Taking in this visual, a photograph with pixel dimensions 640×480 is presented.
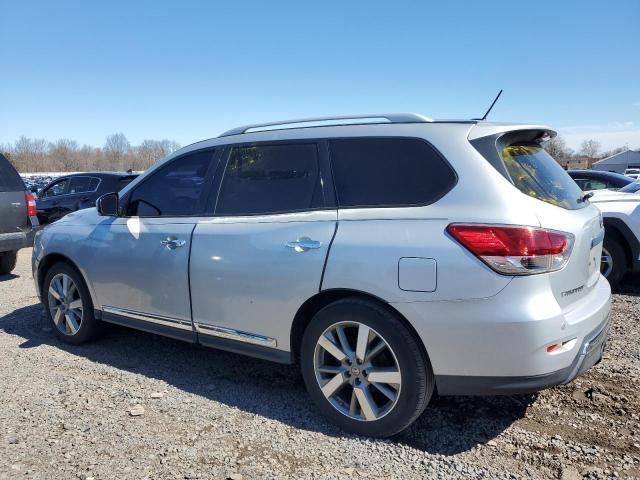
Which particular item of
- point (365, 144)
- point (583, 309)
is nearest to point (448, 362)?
point (583, 309)

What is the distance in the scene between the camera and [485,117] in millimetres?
3426

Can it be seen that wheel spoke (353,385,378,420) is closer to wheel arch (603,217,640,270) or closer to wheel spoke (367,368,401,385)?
wheel spoke (367,368,401,385)

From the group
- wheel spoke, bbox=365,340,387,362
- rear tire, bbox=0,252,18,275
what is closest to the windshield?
wheel spoke, bbox=365,340,387,362

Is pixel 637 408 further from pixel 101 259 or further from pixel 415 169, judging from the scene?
pixel 101 259

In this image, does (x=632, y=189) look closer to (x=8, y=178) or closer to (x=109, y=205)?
(x=109, y=205)

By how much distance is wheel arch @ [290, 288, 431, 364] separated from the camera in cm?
278

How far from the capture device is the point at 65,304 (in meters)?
4.64

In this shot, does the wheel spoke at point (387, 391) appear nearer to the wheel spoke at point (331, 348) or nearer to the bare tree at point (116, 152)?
the wheel spoke at point (331, 348)

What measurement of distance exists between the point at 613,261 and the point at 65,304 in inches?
249

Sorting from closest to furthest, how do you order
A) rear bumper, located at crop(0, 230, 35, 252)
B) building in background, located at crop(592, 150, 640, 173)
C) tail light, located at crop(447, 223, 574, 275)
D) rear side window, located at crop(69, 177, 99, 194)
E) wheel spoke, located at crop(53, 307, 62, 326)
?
tail light, located at crop(447, 223, 574, 275) → wheel spoke, located at crop(53, 307, 62, 326) → rear bumper, located at crop(0, 230, 35, 252) → rear side window, located at crop(69, 177, 99, 194) → building in background, located at crop(592, 150, 640, 173)

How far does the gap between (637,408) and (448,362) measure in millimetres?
1599

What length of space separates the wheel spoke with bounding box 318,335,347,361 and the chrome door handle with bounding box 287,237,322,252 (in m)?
0.55

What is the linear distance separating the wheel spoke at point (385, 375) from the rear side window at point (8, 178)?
21.8ft

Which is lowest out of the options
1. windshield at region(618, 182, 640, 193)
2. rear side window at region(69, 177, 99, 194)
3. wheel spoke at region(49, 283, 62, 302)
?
wheel spoke at region(49, 283, 62, 302)
